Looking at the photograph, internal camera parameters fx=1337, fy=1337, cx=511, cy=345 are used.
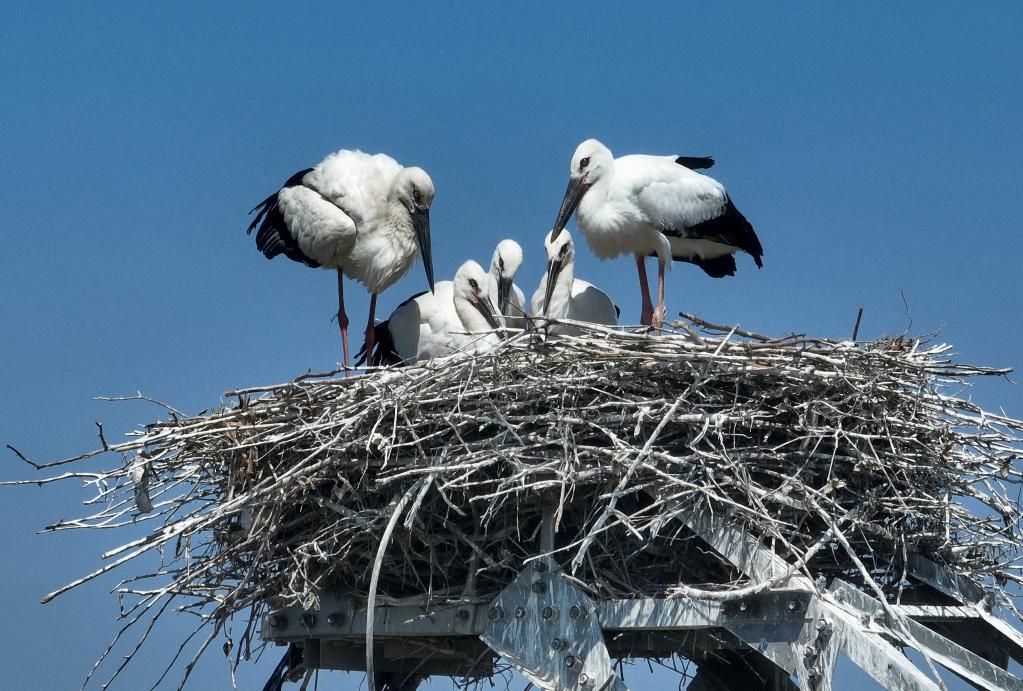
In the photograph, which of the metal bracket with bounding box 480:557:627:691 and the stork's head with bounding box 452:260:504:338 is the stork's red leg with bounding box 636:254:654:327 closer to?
the stork's head with bounding box 452:260:504:338

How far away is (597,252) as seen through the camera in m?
7.02

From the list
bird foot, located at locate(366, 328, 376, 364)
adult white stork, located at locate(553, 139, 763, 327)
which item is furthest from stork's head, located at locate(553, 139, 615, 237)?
bird foot, located at locate(366, 328, 376, 364)

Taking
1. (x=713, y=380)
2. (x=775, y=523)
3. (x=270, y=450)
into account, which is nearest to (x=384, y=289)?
(x=270, y=450)

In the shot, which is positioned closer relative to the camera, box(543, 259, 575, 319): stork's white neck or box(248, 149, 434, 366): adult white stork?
box(543, 259, 575, 319): stork's white neck

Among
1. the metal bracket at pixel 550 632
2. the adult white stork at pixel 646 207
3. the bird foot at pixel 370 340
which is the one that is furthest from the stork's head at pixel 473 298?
the metal bracket at pixel 550 632

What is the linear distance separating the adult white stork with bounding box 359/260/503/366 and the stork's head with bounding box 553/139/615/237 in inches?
21.6

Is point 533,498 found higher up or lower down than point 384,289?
lower down

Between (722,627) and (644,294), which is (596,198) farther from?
(722,627)

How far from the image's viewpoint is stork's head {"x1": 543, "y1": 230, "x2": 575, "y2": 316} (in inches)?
262

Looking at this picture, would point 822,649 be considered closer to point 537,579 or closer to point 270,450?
point 537,579

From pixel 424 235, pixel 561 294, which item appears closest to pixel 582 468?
pixel 561 294

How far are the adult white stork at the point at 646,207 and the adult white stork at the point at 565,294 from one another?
10 cm

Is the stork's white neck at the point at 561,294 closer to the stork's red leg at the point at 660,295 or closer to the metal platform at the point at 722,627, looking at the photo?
the stork's red leg at the point at 660,295

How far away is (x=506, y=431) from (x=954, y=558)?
6.16 feet
